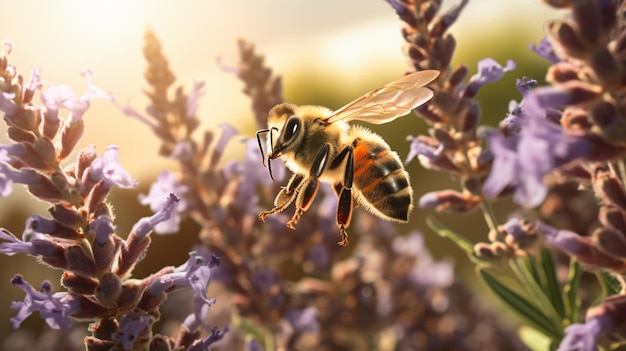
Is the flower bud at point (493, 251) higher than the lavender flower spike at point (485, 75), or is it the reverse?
the lavender flower spike at point (485, 75)

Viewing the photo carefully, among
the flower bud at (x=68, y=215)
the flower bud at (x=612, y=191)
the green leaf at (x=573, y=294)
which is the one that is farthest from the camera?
the green leaf at (x=573, y=294)

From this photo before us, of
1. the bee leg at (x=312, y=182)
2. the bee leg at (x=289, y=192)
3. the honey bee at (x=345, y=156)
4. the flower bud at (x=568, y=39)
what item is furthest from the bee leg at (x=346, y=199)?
the flower bud at (x=568, y=39)

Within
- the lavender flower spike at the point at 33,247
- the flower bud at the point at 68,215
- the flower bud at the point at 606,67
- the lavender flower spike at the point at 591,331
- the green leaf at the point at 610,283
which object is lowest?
the green leaf at the point at 610,283

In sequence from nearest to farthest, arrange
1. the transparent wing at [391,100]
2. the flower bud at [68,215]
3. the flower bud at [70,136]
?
1. the flower bud at [68,215]
2. the flower bud at [70,136]
3. the transparent wing at [391,100]

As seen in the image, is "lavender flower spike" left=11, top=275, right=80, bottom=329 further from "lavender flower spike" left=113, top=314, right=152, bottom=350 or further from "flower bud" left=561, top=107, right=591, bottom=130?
"flower bud" left=561, top=107, right=591, bottom=130

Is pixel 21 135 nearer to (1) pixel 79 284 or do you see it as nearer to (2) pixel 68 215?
(2) pixel 68 215

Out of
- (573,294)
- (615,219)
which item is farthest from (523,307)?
(615,219)

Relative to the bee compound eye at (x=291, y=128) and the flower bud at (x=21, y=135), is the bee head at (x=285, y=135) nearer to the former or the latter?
the bee compound eye at (x=291, y=128)
